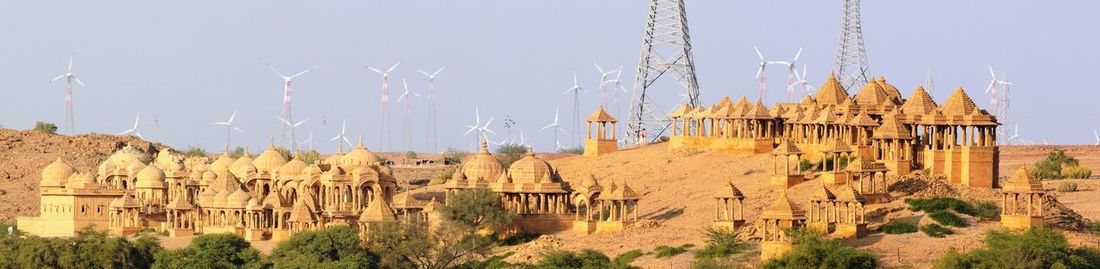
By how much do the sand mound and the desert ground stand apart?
0.12 m

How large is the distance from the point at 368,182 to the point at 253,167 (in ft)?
30.6

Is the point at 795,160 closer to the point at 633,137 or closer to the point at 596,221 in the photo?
the point at 596,221

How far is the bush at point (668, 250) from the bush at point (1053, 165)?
27.7 meters

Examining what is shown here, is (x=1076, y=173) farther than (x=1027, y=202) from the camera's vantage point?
Yes

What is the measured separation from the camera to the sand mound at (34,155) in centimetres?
13700

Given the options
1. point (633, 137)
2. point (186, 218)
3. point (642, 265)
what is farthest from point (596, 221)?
point (633, 137)

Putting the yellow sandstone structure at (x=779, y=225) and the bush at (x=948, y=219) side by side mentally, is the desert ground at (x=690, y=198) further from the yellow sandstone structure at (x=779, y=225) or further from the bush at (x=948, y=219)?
the yellow sandstone structure at (x=779, y=225)

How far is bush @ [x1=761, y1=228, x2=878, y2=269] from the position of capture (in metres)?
87.3

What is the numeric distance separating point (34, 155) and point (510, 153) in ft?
81.5

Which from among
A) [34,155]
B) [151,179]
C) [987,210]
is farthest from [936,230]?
[34,155]

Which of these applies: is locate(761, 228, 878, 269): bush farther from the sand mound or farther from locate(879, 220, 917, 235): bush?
the sand mound

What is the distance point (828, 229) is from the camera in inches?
3656

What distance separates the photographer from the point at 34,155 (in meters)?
149

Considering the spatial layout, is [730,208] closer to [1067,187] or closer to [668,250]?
[668,250]
